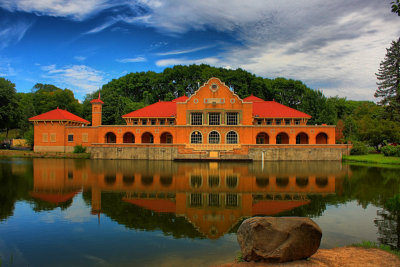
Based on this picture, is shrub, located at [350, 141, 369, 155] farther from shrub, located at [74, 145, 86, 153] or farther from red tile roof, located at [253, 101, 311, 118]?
shrub, located at [74, 145, 86, 153]

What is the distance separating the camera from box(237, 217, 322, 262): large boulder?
6.55m

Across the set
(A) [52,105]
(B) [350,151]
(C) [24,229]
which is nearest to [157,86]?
(A) [52,105]

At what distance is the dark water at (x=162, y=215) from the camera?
857 centimetres

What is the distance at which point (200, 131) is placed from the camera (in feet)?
141

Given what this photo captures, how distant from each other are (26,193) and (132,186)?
19.7 ft

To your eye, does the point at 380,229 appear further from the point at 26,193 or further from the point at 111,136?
the point at 111,136

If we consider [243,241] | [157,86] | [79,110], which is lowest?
[243,241]

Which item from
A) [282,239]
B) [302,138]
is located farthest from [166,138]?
[282,239]

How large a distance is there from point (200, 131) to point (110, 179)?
22480 mm

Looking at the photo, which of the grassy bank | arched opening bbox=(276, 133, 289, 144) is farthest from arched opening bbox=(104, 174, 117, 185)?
arched opening bbox=(276, 133, 289, 144)

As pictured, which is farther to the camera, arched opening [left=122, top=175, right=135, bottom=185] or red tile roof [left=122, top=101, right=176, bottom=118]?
red tile roof [left=122, top=101, right=176, bottom=118]

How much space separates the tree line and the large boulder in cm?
5017

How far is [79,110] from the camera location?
230 ft

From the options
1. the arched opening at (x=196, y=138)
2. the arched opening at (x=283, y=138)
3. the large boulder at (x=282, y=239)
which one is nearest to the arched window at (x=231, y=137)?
the arched opening at (x=196, y=138)
